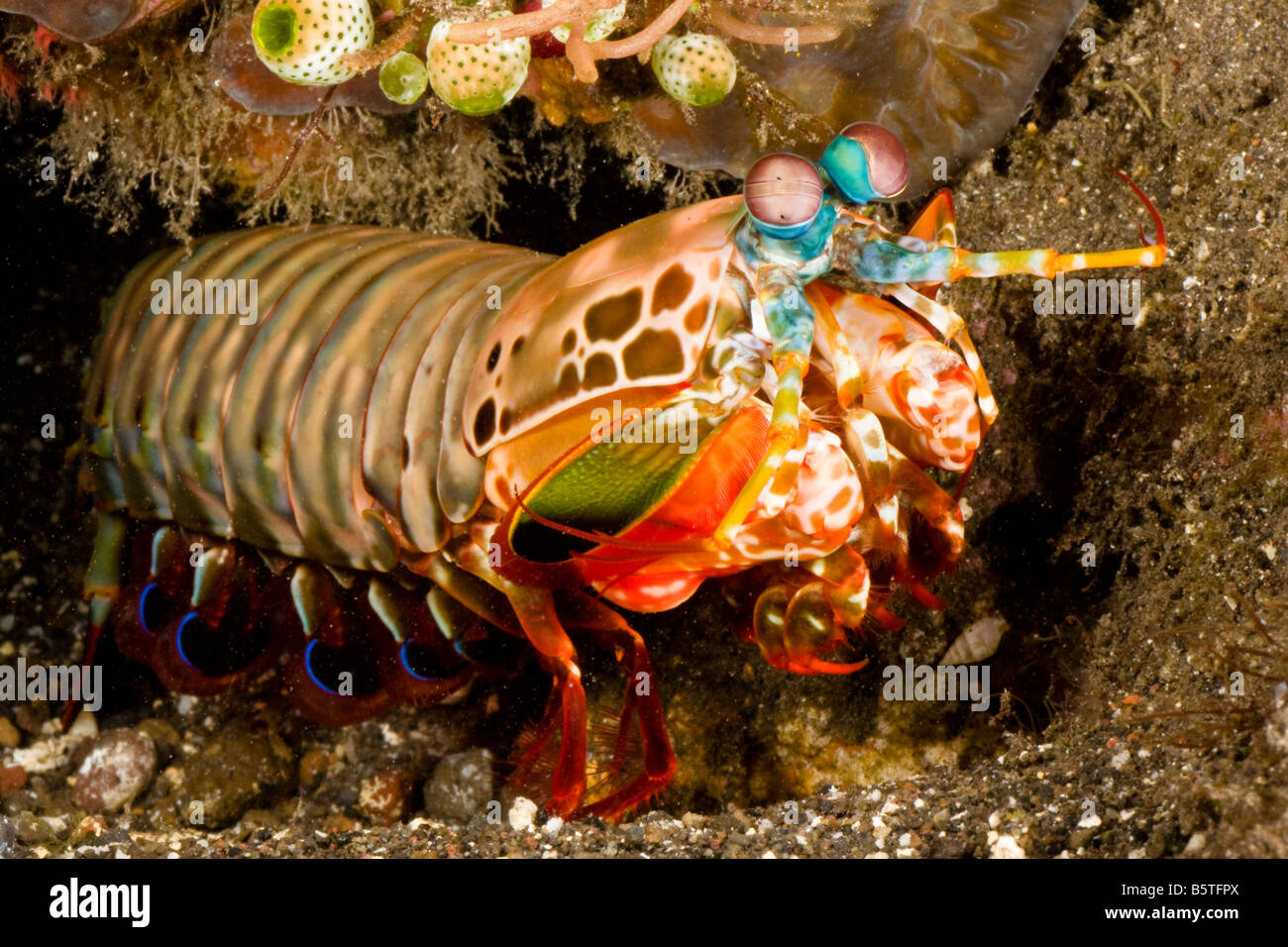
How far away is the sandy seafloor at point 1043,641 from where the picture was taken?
8.17 ft

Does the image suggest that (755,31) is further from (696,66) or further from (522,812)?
(522,812)

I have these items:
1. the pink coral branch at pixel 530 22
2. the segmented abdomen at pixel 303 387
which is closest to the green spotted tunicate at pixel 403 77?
the pink coral branch at pixel 530 22

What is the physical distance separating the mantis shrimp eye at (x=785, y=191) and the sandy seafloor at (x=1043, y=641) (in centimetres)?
146

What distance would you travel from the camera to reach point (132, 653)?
3.96 metres

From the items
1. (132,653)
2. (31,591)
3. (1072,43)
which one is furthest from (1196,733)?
(31,591)

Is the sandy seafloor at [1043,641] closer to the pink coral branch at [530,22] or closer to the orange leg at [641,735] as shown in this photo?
the orange leg at [641,735]

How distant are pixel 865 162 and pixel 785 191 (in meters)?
0.30

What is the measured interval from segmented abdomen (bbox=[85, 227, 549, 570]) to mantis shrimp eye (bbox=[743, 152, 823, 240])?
1.14 metres

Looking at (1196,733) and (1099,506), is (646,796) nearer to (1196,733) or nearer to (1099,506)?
(1196,733)

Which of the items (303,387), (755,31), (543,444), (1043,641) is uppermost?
(755,31)

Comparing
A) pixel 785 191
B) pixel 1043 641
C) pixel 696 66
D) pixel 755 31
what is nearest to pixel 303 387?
pixel 696 66

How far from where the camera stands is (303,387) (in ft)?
11.5

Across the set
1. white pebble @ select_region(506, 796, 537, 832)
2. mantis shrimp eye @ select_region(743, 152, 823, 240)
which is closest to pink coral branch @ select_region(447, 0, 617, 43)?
mantis shrimp eye @ select_region(743, 152, 823, 240)

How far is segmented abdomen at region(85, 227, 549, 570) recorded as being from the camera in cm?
321
